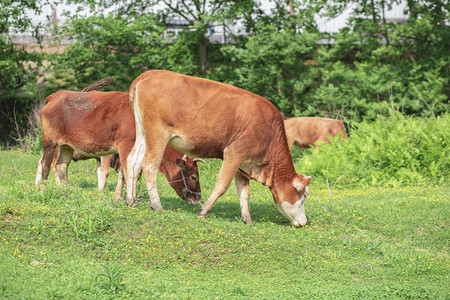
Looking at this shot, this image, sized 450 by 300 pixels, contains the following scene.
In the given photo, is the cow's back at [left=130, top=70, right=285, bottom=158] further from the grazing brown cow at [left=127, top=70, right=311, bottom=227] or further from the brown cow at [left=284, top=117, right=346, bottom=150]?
the brown cow at [left=284, top=117, right=346, bottom=150]

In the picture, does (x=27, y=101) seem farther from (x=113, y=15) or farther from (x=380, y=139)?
(x=380, y=139)

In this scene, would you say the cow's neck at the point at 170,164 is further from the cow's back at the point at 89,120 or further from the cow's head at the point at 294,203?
the cow's head at the point at 294,203

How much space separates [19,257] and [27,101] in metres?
17.0

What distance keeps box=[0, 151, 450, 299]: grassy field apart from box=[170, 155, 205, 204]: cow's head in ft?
1.94

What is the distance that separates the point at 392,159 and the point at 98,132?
25.3 ft

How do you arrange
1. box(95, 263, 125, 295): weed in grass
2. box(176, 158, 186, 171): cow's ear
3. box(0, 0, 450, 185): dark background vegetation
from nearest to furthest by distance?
box(95, 263, 125, 295): weed in grass < box(176, 158, 186, 171): cow's ear < box(0, 0, 450, 185): dark background vegetation

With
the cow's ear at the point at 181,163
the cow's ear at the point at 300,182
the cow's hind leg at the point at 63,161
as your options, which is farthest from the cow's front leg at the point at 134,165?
the cow's ear at the point at 300,182

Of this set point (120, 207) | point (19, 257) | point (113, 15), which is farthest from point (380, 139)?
point (113, 15)

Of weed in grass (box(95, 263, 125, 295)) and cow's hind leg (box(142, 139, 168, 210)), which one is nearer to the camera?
weed in grass (box(95, 263, 125, 295))

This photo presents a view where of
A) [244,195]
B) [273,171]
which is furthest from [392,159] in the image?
[244,195]

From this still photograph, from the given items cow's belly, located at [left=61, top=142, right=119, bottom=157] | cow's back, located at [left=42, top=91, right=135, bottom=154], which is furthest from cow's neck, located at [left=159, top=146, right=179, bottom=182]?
cow's back, located at [left=42, top=91, right=135, bottom=154]

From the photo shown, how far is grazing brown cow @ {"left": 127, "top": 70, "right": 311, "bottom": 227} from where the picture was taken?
8.39 metres

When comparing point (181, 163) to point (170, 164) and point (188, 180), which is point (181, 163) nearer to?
point (170, 164)

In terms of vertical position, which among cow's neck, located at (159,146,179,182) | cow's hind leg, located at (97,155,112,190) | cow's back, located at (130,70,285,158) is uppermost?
cow's back, located at (130,70,285,158)
